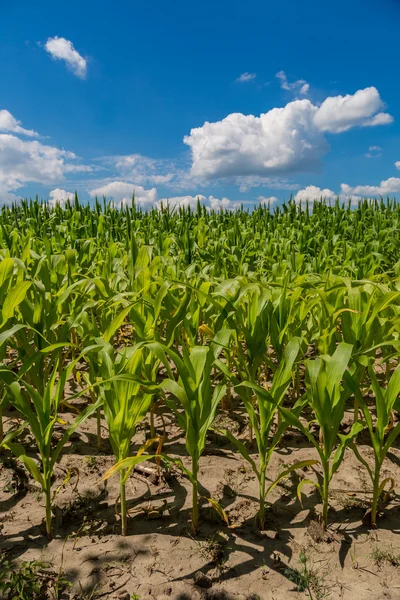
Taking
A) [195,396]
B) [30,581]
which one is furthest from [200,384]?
[30,581]

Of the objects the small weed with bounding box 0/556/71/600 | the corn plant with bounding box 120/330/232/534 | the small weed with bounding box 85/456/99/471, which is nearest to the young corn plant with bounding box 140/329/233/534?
the corn plant with bounding box 120/330/232/534

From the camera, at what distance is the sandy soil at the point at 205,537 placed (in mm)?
1453

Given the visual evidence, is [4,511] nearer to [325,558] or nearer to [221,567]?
[221,567]

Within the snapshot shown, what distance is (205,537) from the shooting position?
1.65m

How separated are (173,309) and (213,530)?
1.14 meters

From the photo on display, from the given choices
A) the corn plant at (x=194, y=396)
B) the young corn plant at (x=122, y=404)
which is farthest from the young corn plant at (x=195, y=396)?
the young corn plant at (x=122, y=404)

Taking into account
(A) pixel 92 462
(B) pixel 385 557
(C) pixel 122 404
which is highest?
(C) pixel 122 404

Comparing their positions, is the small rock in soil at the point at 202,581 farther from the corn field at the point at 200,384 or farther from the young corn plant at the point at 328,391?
the young corn plant at the point at 328,391

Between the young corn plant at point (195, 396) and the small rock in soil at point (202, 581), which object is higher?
the young corn plant at point (195, 396)

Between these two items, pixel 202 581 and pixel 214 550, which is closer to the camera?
pixel 202 581

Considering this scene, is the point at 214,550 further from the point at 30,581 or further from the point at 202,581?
the point at 30,581

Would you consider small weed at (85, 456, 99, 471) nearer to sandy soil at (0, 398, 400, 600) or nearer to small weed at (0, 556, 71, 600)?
sandy soil at (0, 398, 400, 600)

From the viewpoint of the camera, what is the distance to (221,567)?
4.96 feet

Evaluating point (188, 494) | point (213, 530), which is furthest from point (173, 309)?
point (213, 530)
